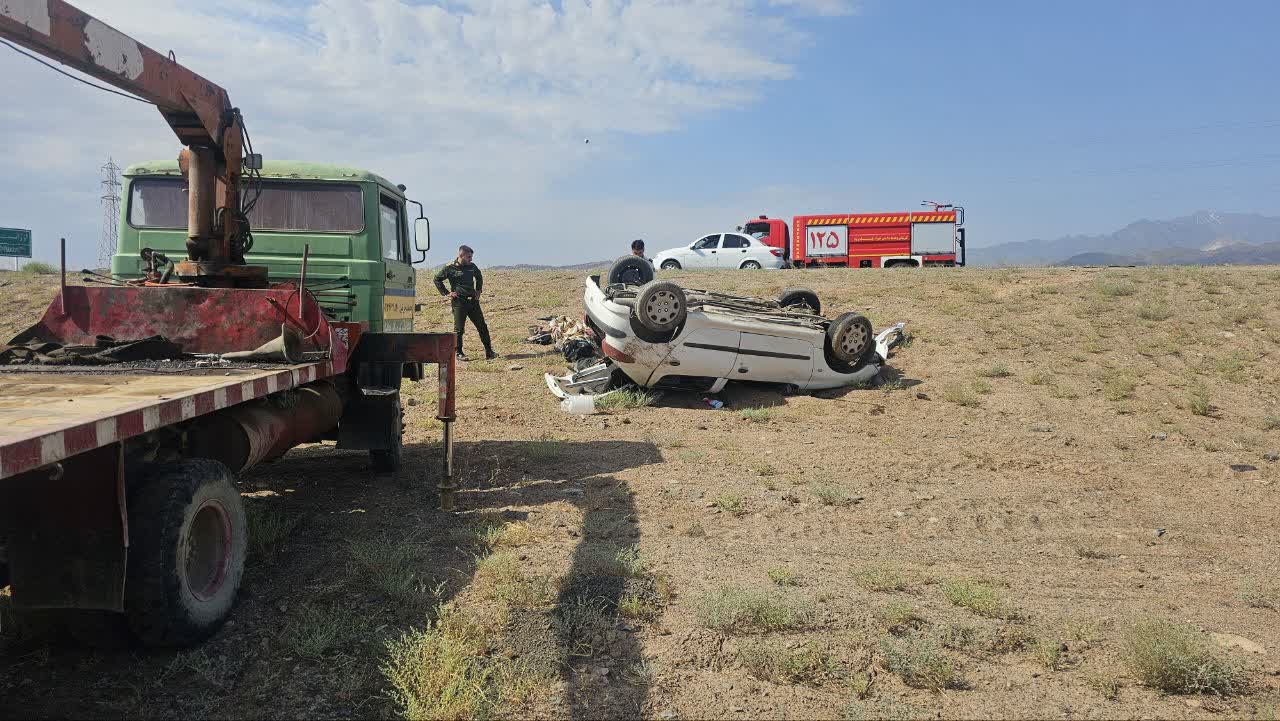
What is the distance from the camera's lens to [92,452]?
2.94 m

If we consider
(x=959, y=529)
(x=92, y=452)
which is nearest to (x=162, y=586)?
(x=92, y=452)

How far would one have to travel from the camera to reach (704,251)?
1069 inches

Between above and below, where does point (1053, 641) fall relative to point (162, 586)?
below

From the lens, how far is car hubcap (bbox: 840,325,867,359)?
10.4 m

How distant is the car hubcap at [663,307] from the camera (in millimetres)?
9289

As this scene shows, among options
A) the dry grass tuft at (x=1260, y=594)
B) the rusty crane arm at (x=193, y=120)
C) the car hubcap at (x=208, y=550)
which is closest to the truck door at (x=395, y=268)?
the rusty crane arm at (x=193, y=120)

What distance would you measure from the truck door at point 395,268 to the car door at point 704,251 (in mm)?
19594

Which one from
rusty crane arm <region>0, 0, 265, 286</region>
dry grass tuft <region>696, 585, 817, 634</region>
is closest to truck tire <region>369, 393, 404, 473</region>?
rusty crane arm <region>0, 0, 265, 286</region>

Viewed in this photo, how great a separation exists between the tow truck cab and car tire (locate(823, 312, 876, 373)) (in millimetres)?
5601

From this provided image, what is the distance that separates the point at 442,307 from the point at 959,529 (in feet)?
47.9

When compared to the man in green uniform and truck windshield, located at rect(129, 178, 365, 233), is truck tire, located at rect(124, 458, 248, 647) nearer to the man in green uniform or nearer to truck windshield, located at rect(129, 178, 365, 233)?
truck windshield, located at rect(129, 178, 365, 233)

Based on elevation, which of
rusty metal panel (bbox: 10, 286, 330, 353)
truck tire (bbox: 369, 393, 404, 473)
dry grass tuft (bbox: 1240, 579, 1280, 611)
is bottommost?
dry grass tuft (bbox: 1240, 579, 1280, 611)

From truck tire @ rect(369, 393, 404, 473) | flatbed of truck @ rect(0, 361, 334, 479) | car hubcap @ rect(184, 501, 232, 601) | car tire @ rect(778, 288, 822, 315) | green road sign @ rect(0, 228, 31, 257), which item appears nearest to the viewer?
flatbed of truck @ rect(0, 361, 334, 479)

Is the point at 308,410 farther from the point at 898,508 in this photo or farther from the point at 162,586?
the point at 898,508
